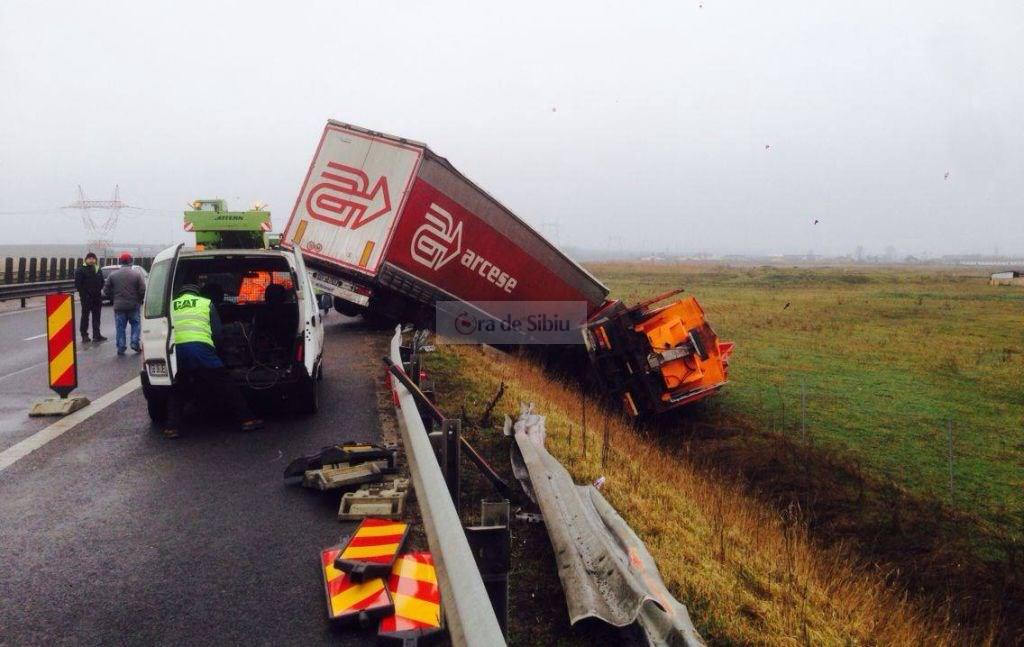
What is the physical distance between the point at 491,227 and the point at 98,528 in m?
10.7

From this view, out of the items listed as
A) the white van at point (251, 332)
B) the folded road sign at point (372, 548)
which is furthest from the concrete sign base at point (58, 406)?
the folded road sign at point (372, 548)

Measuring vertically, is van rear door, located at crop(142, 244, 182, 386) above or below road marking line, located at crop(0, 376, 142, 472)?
above

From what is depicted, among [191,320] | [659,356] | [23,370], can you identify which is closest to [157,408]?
[191,320]

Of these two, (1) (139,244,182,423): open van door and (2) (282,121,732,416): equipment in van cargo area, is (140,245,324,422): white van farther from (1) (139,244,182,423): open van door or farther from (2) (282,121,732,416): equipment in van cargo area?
(2) (282,121,732,416): equipment in van cargo area

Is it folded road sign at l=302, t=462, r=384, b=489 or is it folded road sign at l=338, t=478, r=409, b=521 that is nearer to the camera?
folded road sign at l=338, t=478, r=409, b=521

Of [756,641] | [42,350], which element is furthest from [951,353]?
[42,350]

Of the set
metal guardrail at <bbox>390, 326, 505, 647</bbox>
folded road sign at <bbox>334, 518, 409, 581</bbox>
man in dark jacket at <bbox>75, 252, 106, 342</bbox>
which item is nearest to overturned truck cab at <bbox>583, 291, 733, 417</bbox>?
folded road sign at <bbox>334, 518, 409, 581</bbox>

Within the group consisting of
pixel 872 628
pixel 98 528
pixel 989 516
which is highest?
pixel 98 528

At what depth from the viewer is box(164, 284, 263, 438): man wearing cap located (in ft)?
22.3

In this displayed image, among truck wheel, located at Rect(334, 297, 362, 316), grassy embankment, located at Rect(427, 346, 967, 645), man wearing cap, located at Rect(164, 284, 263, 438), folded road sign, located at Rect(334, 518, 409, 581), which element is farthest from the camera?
truck wheel, located at Rect(334, 297, 362, 316)

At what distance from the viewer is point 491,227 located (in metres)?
14.5

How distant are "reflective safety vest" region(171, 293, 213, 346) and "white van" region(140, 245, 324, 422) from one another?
0.34 feet

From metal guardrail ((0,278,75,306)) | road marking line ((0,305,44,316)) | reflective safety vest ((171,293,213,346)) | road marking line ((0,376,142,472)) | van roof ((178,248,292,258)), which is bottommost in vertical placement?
road marking line ((0,305,44,316))

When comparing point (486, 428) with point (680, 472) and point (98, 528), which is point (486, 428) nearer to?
point (680, 472)
